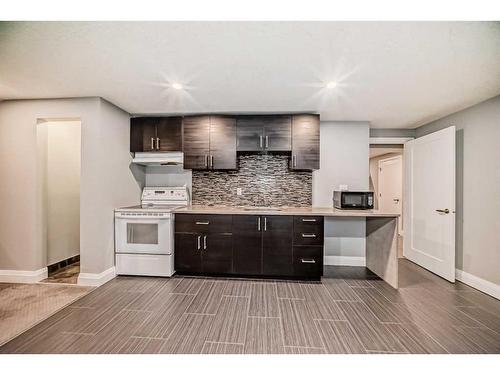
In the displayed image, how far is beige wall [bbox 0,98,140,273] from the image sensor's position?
119 inches

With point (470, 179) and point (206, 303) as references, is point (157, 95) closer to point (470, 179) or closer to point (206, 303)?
point (206, 303)

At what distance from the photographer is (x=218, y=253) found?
130 inches

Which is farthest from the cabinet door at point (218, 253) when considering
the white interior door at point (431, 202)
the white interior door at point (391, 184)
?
the white interior door at point (391, 184)

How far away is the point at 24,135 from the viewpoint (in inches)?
123

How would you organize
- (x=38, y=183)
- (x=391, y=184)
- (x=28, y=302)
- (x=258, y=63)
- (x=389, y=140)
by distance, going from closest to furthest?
(x=258, y=63), (x=28, y=302), (x=38, y=183), (x=389, y=140), (x=391, y=184)

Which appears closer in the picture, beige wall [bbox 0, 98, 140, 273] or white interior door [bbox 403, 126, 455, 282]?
beige wall [bbox 0, 98, 140, 273]

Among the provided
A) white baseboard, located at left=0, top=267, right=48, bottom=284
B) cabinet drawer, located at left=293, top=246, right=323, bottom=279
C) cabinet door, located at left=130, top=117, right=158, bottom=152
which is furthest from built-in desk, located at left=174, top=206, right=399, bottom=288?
white baseboard, located at left=0, top=267, right=48, bottom=284

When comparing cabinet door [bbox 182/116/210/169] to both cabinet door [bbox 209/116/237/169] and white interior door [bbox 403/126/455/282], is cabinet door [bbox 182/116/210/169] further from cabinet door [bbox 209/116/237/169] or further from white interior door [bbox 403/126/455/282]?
white interior door [bbox 403/126/455/282]

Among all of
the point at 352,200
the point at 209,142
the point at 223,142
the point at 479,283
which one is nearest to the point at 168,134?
the point at 209,142

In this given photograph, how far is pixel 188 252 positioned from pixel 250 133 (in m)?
1.88

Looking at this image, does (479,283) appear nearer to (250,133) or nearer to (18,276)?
(250,133)

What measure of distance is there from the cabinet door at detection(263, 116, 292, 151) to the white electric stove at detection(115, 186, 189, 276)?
1684mm

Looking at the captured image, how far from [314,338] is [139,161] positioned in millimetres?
3240

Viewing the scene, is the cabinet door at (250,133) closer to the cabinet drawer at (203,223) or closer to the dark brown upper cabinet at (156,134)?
the dark brown upper cabinet at (156,134)
